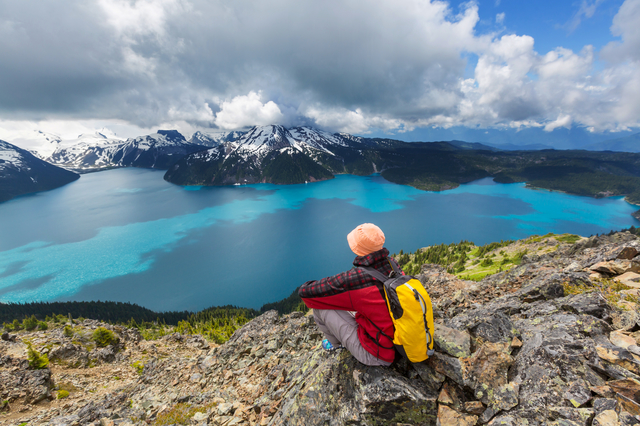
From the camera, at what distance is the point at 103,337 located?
67.2ft

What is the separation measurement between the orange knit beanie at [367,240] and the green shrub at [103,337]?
86.2ft

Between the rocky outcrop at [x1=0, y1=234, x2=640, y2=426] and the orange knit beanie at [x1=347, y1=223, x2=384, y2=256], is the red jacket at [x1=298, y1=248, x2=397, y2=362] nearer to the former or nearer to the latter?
the orange knit beanie at [x1=347, y1=223, x2=384, y2=256]

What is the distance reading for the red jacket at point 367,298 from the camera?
13.9 ft

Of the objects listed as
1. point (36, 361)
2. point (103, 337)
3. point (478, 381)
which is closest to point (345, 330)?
point (478, 381)

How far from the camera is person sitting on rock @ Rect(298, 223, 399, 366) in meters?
4.27

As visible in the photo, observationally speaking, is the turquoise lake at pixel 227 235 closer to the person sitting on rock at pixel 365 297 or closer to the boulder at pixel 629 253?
the boulder at pixel 629 253

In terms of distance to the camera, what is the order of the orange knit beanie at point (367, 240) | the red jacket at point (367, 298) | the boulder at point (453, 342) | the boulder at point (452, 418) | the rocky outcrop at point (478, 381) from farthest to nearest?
the boulder at point (453, 342), the orange knit beanie at point (367, 240), the red jacket at point (367, 298), the boulder at point (452, 418), the rocky outcrop at point (478, 381)

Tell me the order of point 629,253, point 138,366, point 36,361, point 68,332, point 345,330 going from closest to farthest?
1. point 345,330
2. point 629,253
3. point 36,361
4. point 138,366
5. point 68,332

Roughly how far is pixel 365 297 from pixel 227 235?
101611 mm

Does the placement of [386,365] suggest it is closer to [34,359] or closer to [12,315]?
[34,359]

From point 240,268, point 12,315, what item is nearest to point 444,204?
point 240,268

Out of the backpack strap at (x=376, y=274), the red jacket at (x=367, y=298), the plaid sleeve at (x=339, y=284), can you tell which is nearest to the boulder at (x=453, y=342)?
the red jacket at (x=367, y=298)

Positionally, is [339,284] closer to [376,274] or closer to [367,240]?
[376,274]

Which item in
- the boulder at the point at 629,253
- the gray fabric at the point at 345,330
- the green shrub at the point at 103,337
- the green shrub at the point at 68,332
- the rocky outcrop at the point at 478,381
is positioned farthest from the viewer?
the green shrub at the point at 68,332
